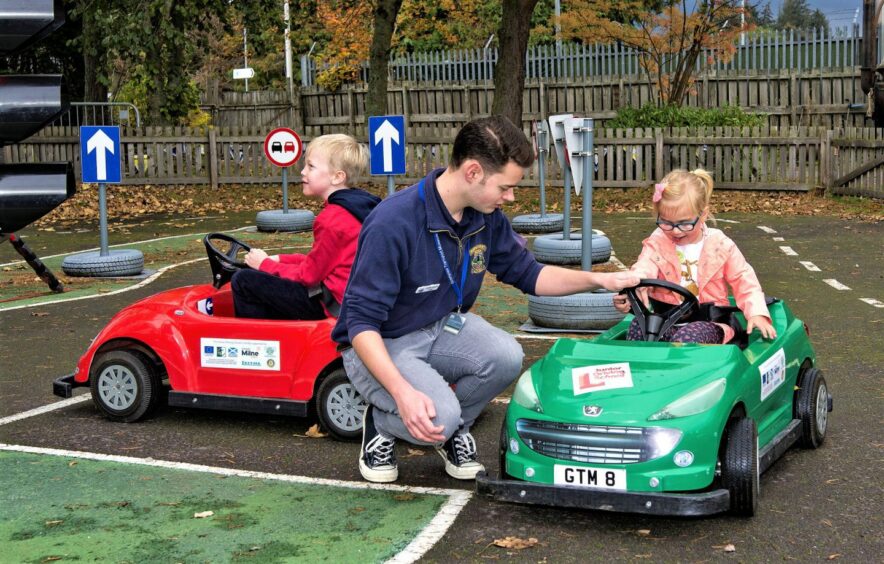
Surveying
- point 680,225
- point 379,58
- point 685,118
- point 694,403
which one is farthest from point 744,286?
point 379,58

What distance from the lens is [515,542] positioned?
481cm

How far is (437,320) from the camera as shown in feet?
17.7

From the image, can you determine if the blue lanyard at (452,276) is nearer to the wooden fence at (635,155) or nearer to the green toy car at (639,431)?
the green toy car at (639,431)

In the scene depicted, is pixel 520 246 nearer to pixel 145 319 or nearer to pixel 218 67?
pixel 145 319

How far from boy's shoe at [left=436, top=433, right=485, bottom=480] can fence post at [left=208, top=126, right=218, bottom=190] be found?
19.2 meters

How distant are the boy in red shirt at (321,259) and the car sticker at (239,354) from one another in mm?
199

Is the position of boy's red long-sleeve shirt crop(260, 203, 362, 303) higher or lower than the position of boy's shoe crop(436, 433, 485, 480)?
higher

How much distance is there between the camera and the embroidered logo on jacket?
5.34 meters

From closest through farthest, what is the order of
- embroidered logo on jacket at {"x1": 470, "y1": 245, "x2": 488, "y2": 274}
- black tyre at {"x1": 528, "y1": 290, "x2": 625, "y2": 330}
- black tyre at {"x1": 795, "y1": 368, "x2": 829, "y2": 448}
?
embroidered logo on jacket at {"x1": 470, "y1": 245, "x2": 488, "y2": 274} < black tyre at {"x1": 795, "y1": 368, "x2": 829, "y2": 448} < black tyre at {"x1": 528, "y1": 290, "x2": 625, "y2": 330}

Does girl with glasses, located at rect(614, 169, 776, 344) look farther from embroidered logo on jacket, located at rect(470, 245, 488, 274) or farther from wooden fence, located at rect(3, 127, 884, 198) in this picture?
wooden fence, located at rect(3, 127, 884, 198)

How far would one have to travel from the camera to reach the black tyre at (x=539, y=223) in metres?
15.5

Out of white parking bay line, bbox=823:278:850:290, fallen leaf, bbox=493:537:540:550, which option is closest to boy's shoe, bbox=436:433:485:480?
fallen leaf, bbox=493:537:540:550

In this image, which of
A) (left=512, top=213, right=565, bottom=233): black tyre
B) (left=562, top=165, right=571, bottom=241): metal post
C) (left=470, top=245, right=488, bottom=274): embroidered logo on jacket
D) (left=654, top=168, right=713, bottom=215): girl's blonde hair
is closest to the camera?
(left=470, top=245, right=488, bottom=274): embroidered logo on jacket

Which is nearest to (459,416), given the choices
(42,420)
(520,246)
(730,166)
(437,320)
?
(437,320)
